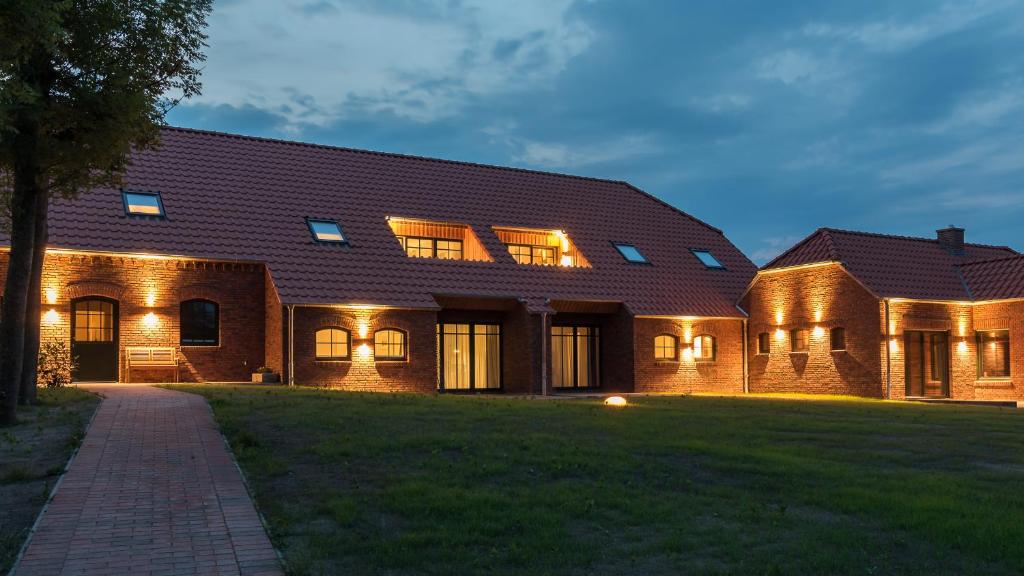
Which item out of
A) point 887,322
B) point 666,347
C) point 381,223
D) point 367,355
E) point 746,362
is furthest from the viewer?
point 746,362

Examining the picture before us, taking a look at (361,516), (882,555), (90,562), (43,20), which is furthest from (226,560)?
(43,20)

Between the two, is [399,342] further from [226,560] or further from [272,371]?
[226,560]

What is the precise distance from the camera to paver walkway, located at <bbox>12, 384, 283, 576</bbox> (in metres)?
6.75

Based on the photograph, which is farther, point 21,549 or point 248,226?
point 248,226

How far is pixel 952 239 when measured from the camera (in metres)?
33.6

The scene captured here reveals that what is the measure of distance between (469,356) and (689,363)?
7.76 m

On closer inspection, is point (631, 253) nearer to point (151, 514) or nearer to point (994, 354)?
point (994, 354)

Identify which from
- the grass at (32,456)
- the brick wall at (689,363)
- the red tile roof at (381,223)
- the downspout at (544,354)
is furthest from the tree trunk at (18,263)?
the brick wall at (689,363)

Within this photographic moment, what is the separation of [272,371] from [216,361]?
1541mm

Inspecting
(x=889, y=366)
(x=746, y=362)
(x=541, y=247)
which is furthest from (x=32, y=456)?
(x=746, y=362)

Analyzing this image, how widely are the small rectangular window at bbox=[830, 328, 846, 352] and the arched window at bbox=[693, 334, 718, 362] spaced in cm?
412

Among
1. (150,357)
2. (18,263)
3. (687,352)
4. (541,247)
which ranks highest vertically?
(541,247)

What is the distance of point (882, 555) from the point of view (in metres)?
7.35

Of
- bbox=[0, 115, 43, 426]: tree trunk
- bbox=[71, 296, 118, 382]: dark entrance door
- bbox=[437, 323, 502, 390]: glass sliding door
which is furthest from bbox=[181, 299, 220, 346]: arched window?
bbox=[0, 115, 43, 426]: tree trunk
